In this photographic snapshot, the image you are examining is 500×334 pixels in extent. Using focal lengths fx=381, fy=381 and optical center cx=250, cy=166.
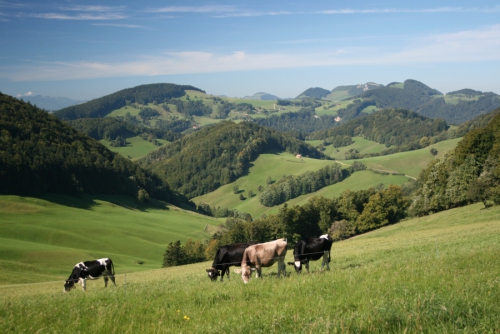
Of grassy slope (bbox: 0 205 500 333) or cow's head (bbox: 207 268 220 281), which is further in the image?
cow's head (bbox: 207 268 220 281)

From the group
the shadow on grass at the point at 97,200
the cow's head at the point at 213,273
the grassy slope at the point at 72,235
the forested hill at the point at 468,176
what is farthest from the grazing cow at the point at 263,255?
the shadow on grass at the point at 97,200

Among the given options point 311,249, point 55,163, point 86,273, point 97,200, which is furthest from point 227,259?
point 55,163

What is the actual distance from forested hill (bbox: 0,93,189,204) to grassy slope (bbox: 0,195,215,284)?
1139 cm

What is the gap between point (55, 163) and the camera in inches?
5684

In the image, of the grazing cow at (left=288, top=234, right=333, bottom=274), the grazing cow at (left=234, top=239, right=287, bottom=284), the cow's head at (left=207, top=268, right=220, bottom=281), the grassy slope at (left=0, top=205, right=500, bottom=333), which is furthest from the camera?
the cow's head at (left=207, top=268, right=220, bottom=281)

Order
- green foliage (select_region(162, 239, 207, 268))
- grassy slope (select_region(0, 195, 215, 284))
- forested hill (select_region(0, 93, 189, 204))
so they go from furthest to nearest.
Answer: forested hill (select_region(0, 93, 189, 204)) → green foliage (select_region(162, 239, 207, 268)) → grassy slope (select_region(0, 195, 215, 284))

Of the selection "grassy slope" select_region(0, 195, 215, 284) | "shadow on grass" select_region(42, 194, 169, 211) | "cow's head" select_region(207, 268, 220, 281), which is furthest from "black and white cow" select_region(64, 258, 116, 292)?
"shadow on grass" select_region(42, 194, 169, 211)

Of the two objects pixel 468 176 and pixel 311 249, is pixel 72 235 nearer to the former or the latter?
pixel 311 249

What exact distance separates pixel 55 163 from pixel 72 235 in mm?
68408

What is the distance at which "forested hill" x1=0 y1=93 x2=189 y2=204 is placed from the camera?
418 feet

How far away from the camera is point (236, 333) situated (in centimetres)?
659

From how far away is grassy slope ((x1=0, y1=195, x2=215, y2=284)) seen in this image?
64.2m

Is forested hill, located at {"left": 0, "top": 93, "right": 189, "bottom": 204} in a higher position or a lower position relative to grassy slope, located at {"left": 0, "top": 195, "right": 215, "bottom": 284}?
higher

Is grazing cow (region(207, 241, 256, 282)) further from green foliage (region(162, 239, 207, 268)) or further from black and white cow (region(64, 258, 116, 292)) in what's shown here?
green foliage (region(162, 239, 207, 268))
